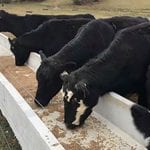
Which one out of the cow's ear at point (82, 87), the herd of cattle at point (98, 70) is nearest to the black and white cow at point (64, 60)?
the herd of cattle at point (98, 70)

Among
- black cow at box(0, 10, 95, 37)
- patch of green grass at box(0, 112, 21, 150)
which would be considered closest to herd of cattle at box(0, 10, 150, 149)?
patch of green grass at box(0, 112, 21, 150)

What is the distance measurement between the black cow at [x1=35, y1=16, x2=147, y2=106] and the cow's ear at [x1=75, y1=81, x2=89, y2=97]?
132cm

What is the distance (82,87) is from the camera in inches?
259

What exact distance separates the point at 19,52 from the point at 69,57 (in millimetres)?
4204

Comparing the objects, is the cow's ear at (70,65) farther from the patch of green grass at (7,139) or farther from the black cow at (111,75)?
the patch of green grass at (7,139)

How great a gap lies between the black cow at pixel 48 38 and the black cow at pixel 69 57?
207 cm

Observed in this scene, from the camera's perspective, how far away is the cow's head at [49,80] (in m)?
7.92

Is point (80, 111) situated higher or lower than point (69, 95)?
lower

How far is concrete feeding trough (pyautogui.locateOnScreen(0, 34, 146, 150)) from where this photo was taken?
20.5 feet

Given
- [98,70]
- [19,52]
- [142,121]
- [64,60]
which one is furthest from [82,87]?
[19,52]

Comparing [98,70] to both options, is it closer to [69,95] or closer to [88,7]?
[69,95]

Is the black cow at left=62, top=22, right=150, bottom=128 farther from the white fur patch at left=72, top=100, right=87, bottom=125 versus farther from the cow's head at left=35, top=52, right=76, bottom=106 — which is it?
the cow's head at left=35, top=52, right=76, bottom=106

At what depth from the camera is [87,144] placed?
6.48 m

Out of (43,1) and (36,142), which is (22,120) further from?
(43,1)
